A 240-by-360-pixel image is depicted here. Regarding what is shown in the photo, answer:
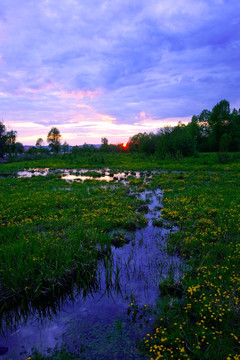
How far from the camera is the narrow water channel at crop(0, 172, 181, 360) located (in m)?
4.75

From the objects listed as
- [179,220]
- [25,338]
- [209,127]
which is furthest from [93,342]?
[209,127]

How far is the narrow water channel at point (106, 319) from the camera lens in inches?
187

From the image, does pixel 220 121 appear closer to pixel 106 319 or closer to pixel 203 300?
pixel 203 300

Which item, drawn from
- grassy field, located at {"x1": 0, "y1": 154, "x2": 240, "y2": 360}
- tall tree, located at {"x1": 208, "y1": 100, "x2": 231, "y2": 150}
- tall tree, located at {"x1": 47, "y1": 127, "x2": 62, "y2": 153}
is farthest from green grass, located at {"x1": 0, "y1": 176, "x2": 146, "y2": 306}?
tall tree, located at {"x1": 47, "y1": 127, "x2": 62, "y2": 153}

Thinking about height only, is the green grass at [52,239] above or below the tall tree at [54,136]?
below

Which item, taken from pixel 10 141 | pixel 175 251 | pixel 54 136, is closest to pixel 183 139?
pixel 175 251

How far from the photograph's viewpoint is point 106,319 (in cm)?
551

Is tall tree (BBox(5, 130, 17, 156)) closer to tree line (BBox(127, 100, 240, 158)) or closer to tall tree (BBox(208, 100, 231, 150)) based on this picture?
tree line (BBox(127, 100, 240, 158))

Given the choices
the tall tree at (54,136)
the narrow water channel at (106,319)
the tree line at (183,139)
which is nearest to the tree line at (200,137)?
the tree line at (183,139)

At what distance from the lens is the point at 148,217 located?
517 inches

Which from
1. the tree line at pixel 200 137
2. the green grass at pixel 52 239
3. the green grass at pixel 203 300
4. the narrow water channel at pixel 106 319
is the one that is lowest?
the narrow water channel at pixel 106 319

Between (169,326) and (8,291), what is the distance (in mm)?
4626

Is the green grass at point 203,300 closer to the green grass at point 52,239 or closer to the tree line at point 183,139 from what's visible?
the green grass at point 52,239

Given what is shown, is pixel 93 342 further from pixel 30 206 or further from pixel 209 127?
pixel 209 127
